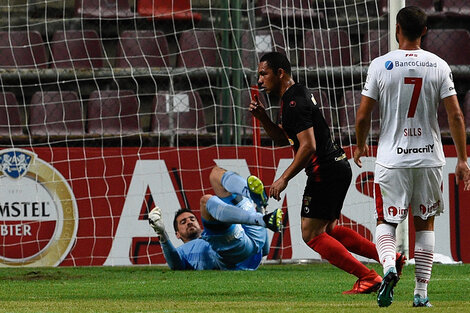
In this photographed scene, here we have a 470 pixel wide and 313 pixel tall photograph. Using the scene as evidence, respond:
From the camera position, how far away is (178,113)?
11.6 m

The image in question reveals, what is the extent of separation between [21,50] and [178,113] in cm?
210

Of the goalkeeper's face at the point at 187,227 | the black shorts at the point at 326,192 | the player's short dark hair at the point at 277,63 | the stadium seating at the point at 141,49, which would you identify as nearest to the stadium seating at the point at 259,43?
the stadium seating at the point at 141,49

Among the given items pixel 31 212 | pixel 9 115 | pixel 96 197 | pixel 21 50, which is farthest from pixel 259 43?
pixel 31 212

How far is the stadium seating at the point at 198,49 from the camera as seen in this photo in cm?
1205

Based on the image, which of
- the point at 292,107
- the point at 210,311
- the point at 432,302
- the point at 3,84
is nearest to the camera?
the point at 210,311

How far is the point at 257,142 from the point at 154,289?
10.8ft

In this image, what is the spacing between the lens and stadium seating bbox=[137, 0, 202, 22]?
40.5ft

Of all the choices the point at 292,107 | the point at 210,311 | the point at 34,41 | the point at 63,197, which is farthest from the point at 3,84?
the point at 210,311

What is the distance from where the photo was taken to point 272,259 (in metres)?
10.7

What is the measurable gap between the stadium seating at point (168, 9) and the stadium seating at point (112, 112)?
44.1 inches

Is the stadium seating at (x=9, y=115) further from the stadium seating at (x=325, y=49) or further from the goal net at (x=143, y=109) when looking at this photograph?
the stadium seating at (x=325, y=49)

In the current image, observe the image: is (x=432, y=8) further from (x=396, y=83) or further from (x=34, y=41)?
(x=396, y=83)

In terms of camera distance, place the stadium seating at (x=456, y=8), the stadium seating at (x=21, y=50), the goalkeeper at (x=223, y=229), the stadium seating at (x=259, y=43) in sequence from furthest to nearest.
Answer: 1. the stadium seating at (x=456, y=8)
2. the stadium seating at (x=21, y=50)
3. the stadium seating at (x=259, y=43)
4. the goalkeeper at (x=223, y=229)

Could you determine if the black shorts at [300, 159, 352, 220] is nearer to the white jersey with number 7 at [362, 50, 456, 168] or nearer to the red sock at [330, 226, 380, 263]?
the red sock at [330, 226, 380, 263]
